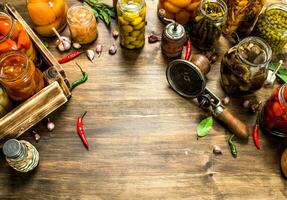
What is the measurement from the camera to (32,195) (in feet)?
3.01

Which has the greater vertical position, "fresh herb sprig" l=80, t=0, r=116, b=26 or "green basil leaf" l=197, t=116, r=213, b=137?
"fresh herb sprig" l=80, t=0, r=116, b=26

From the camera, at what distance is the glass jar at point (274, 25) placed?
101 cm

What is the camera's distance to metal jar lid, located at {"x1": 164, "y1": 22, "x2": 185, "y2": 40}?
1.03 meters

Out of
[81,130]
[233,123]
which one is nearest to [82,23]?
[81,130]

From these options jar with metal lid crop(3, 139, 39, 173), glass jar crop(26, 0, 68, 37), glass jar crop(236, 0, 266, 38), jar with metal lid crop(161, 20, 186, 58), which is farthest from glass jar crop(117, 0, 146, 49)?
jar with metal lid crop(3, 139, 39, 173)

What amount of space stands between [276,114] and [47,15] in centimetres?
72

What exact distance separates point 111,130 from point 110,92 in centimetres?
12

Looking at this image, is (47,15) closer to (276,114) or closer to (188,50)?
(188,50)

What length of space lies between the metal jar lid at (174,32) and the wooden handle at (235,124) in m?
0.25

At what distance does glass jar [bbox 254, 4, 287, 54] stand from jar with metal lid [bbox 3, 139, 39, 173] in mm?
741

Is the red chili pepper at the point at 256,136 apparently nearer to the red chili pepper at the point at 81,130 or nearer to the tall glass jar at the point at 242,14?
the tall glass jar at the point at 242,14

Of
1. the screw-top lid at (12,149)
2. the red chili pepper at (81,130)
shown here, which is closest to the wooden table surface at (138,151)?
the red chili pepper at (81,130)

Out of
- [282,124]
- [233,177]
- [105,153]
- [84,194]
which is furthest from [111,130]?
[282,124]

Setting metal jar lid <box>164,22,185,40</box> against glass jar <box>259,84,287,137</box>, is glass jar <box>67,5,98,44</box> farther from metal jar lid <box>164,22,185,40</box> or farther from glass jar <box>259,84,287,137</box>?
glass jar <box>259,84,287,137</box>
